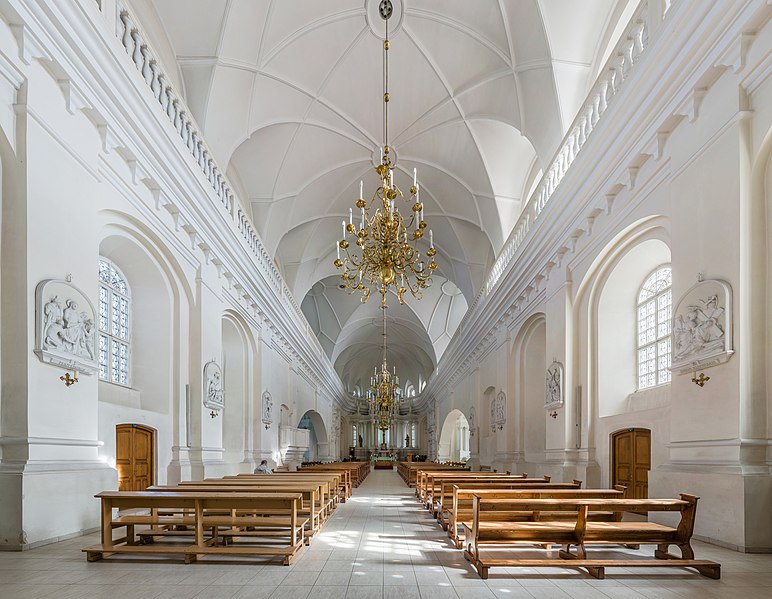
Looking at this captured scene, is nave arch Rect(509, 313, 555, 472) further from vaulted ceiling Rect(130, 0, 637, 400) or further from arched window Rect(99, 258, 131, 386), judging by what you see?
arched window Rect(99, 258, 131, 386)

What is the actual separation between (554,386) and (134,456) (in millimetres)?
8293

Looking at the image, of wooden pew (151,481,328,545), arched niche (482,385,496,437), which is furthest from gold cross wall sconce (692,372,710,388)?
arched niche (482,385,496,437)

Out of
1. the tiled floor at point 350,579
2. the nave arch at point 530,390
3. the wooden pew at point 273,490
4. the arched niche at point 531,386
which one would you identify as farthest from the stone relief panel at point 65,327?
the arched niche at point 531,386

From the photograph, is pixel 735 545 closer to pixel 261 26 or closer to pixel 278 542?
pixel 278 542

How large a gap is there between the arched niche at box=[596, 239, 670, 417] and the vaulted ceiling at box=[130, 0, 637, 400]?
3769 mm

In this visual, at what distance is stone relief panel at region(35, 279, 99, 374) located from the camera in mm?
7098

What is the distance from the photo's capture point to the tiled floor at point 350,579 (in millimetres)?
5195

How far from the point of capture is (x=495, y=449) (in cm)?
2188

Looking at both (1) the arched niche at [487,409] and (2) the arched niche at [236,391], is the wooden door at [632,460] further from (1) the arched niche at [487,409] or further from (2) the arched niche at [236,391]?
(1) the arched niche at [487,409]

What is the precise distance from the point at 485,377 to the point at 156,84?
53.7 feet

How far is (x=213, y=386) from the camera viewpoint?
13742 mm

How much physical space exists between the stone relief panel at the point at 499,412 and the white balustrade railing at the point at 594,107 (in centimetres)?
507

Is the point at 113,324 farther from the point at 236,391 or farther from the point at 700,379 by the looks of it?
the point at 700,379

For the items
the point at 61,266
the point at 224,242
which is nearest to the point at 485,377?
the point at 224,242
